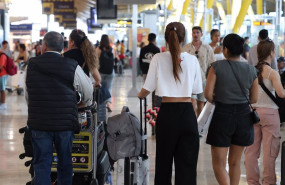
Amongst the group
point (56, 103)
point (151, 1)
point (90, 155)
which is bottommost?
point (90, 155)

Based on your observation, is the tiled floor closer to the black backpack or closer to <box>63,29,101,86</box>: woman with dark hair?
<box>63,29,101,86</box>: woman with dark hair

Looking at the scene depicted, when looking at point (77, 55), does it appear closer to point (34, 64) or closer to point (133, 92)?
point (34, 64)

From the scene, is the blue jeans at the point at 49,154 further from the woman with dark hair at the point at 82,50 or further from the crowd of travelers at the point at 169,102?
the woman with dark hair at the point at 82,50

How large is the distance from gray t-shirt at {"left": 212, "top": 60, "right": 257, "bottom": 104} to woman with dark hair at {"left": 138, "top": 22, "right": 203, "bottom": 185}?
34 centimetres

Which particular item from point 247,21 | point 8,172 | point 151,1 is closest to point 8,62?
point 151,1

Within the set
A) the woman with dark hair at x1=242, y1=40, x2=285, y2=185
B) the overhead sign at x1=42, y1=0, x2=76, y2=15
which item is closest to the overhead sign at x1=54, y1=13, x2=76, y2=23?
the overhead sign at x1=42, y1=0, x2=76, y2=15

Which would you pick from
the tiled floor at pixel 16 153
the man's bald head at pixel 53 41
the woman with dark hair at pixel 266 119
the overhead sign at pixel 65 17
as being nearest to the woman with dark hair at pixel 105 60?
the tiled floor at pixel 16 153

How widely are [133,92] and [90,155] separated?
A: 46.6ft

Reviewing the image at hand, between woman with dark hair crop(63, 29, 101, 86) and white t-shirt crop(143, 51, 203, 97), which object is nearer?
white t-shirt crop(143, 51, 203, 97)

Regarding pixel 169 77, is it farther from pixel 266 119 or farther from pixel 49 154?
pixel 266 119

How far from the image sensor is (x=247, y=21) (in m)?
24.2

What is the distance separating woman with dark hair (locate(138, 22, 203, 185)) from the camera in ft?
17.6

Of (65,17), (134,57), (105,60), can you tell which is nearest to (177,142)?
(105,60)

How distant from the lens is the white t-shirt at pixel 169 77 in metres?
5.38
